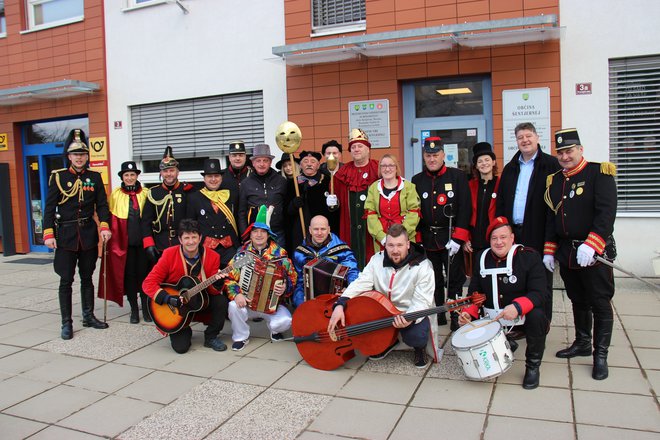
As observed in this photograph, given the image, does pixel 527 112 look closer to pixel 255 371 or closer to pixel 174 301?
pixel 255 371

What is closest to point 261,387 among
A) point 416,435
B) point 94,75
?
point 416,435

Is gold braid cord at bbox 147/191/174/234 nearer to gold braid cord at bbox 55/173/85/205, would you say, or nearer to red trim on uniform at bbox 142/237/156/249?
red trim on uniform at bbox 142/237/156/249

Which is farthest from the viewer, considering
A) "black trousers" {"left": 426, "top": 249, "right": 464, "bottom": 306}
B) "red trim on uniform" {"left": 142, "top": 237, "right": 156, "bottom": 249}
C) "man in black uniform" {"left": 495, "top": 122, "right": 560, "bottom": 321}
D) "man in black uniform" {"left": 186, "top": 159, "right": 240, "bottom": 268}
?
"red trim on uniform" {"left": 142, "top": 237, "right": 156, "bottom": 249}

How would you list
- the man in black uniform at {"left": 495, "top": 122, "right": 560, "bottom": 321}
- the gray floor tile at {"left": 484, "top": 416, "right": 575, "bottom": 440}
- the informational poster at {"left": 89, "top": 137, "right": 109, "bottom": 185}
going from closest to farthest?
the gray floor tile at {"left": 484, "top": 416, "right": 575, "bottom": 440} → the man in black uniform at {"left": 495, "top": 122, "right": 560, "bottom": 321} → the informational poster at {"left": 89, "top": 137, "right": 109, "bottom": 185}

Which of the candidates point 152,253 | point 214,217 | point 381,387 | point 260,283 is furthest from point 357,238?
point 152,253

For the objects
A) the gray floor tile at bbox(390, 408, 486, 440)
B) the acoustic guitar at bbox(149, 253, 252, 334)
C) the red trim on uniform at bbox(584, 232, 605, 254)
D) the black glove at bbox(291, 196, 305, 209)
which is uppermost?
the black glove at bbox(291, 196, 305, 209)

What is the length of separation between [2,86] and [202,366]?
9.81 metres

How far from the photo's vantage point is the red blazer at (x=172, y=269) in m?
4.96

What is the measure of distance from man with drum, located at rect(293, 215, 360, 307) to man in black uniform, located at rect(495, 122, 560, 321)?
1.45 m

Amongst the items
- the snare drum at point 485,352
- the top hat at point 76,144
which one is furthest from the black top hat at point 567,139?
the top hat at point 76,144

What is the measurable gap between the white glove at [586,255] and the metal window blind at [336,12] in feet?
18.3

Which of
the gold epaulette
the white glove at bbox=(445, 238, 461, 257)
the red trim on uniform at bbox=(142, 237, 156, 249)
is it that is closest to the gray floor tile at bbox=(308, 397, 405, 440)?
the white glove at bbox=(445, 238, 461, 257)

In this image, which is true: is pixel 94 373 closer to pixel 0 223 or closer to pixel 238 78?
pixel 238 78

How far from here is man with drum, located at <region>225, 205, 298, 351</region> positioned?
199 inches
